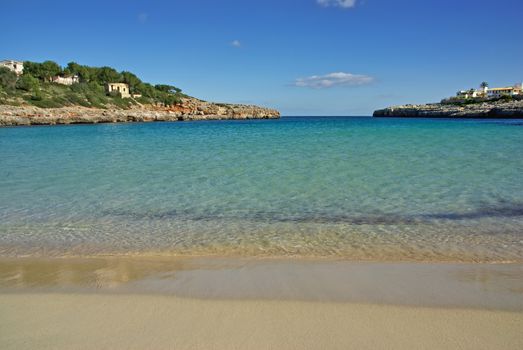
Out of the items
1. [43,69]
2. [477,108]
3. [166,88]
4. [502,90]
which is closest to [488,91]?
[502,90]

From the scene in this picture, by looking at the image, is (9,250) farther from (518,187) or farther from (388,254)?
(518,187)

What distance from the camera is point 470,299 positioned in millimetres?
3432

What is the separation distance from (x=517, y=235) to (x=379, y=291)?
3311 mm

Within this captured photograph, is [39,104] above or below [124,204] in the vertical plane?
above

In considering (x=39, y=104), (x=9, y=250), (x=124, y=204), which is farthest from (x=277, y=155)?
(x=39, y=104)

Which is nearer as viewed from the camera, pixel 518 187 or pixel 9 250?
pixel 9 250

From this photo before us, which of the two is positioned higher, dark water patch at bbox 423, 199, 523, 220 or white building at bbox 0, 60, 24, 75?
white building at bbox 0, 60, 24, 75

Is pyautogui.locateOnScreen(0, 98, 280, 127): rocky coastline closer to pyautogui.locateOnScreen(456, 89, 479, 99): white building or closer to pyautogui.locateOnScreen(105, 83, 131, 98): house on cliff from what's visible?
pyautogui.locateOnScreen(105, 83, 131, 98): house on cliff

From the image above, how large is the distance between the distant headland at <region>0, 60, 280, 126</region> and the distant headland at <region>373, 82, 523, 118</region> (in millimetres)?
49587

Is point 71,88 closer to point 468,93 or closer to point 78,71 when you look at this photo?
point 78,71

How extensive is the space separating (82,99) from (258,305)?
79.0 m

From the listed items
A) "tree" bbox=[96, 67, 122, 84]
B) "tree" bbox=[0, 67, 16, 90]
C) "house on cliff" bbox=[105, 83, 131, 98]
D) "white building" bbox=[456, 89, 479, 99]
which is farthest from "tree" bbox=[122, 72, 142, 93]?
"white building" bbox=[456, 89, 479, 99]

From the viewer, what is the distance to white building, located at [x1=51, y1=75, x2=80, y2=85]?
273 ft

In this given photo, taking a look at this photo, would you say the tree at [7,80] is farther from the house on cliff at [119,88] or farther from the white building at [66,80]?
the house on cliff at [119,88]
